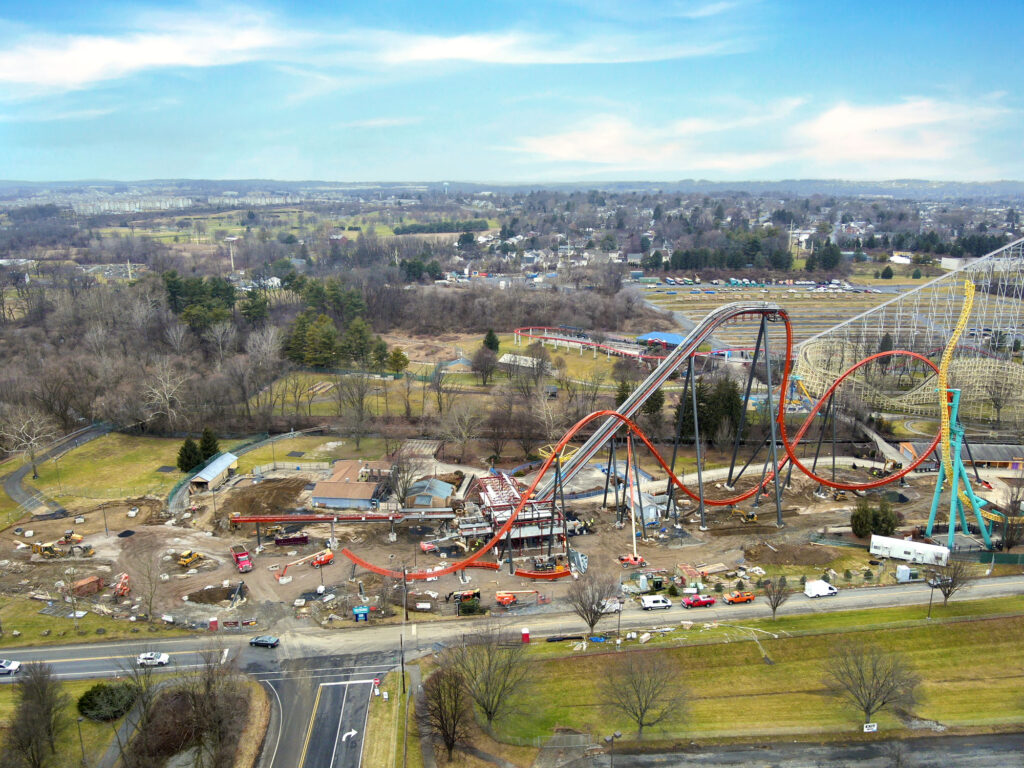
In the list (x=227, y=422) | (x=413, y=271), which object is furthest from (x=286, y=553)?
(x=413, y=271)

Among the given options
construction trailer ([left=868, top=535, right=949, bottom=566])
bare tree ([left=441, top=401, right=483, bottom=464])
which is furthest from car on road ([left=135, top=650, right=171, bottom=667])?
construction trailer ([left=868, top=535, right=949, bottom=566])

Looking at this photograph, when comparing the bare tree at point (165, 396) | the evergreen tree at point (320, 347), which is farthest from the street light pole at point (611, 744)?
the evergreen tree at point (320, 347)

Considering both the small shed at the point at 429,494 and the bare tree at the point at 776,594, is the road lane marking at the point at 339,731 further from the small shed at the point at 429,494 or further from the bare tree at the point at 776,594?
the bare tree at the point at 776,594

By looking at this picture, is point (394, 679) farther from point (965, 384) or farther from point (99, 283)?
point (99, 283)

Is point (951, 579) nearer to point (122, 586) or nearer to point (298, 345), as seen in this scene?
point (122, 586)

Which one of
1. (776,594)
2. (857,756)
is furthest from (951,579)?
(857,756)

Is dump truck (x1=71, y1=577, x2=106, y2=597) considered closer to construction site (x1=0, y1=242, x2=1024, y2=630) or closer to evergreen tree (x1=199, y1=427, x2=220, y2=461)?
construction site (x1=0, y1=242, x2=1024, y2=630)
